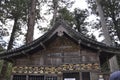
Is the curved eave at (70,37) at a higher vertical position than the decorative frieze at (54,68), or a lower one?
higher

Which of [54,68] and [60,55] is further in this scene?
[60,55]

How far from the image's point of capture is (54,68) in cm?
865

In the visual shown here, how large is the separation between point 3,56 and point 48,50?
2.41 metres

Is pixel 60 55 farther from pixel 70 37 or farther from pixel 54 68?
pixel 70 37

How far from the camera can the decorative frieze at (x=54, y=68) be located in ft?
27.2

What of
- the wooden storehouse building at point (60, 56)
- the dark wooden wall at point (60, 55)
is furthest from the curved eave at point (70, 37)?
the dark wooden wall at point (60, 55)

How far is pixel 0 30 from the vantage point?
1833 centimetres

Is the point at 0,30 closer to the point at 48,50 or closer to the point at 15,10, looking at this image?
the point at 15,10

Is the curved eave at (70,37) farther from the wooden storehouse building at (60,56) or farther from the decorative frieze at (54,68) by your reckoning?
the decorative frieze at (54,68)

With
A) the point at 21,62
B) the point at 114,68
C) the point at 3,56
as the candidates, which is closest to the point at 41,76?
the point at 21,62

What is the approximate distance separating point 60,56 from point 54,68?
2.28 feet

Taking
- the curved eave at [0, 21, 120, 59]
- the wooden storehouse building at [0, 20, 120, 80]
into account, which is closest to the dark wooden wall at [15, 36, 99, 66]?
the wooden storehouse building at [0, 20, 120, 80]

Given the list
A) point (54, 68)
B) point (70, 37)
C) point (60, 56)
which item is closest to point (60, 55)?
point (60, 56)

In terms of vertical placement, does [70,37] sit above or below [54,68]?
above
